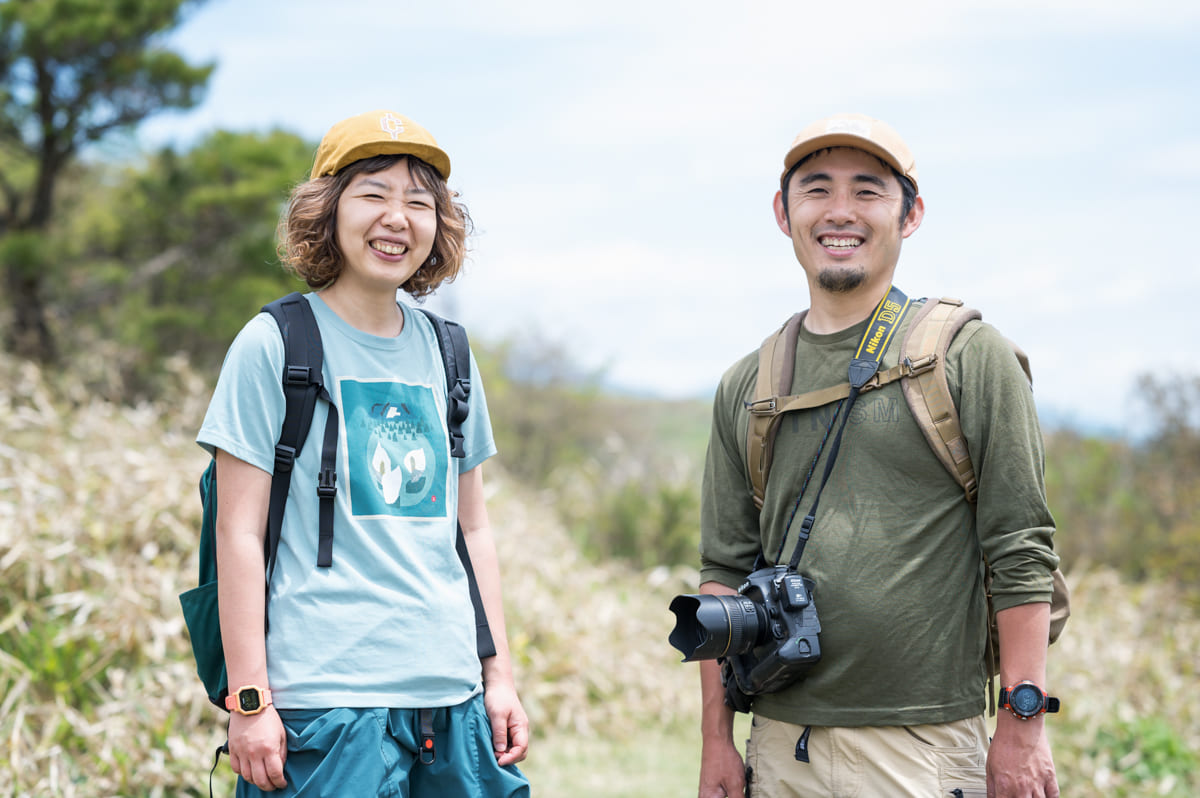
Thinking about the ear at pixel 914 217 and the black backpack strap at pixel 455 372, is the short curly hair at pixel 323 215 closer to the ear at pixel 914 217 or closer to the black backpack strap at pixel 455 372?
the black backpack strap at pixel 455 372

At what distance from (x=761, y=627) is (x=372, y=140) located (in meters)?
1.32

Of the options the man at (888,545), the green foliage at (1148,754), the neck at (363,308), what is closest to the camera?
the man at (888,545)

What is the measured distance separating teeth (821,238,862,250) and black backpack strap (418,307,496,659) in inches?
33.5

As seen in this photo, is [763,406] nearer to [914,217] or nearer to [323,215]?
[914,217]

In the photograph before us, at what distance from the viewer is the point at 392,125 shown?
2.23 metres

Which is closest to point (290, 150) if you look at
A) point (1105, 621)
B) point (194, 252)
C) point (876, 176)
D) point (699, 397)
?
point (194, 252)

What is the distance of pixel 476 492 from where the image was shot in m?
2.45

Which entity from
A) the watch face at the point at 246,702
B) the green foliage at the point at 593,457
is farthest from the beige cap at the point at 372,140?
the green foliage at the point at 593,457

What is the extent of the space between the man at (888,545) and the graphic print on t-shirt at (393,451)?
790mm

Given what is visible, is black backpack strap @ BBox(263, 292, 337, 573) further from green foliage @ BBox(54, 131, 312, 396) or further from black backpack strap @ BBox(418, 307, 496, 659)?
green foliage @ BBox(54, 131, 312, 396)

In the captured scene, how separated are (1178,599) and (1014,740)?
6446mm

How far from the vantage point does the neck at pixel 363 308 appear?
2262mm

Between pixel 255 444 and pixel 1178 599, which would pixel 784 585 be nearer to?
pixel 255 444

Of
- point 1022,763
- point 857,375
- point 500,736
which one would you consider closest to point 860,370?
point 857,375
